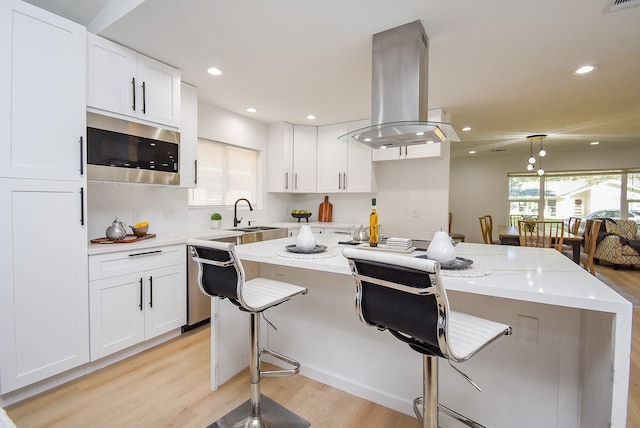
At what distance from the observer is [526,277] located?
1.23 m

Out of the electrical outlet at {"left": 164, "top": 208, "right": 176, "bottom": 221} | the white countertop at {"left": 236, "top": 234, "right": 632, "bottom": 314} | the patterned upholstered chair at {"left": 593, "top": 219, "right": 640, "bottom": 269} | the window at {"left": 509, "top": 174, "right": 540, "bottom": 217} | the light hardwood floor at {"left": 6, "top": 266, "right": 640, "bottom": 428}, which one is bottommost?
the light hardwood floor at {"left": 6, "top": 266, "right": 640, "bottom": 428}

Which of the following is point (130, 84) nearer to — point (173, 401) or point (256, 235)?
point (256, 235)

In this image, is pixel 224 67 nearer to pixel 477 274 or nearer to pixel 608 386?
pixel 477 274

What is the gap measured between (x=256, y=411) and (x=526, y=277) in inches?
56.5

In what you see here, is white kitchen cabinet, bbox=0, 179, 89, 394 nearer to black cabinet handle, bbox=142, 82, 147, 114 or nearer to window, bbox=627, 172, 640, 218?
black cabinet handle, bbox=142, 82, 147, 114

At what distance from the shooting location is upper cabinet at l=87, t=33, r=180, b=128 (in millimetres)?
2133

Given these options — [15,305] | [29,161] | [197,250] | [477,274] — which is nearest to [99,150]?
[29,161]

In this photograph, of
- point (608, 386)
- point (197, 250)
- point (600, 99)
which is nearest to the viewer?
point (608, 386)

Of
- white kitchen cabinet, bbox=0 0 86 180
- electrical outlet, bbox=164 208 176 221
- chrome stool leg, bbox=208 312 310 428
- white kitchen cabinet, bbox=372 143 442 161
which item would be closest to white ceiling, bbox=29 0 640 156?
white kitchen cabinet, bbox=0 0 86 180

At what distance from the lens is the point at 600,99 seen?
333 centimetres

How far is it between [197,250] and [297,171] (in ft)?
10.2

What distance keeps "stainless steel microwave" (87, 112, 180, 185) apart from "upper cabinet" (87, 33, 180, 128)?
97 millimetres

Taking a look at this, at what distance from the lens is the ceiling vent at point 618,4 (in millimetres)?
1706

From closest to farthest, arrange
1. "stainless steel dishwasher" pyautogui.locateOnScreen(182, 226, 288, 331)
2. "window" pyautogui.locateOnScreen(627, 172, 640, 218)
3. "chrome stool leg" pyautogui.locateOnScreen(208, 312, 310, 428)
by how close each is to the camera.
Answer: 1. "chrome stool leg" pyautogui.locateOnScreen(208, 312, 310, 428)
2. "stainless steel dishwasher" pyautogui.locateOnScreen(182, 226, 288, 331)
3. "window" pyautogui.locateOnScreen(627, 172, 640, 218)
